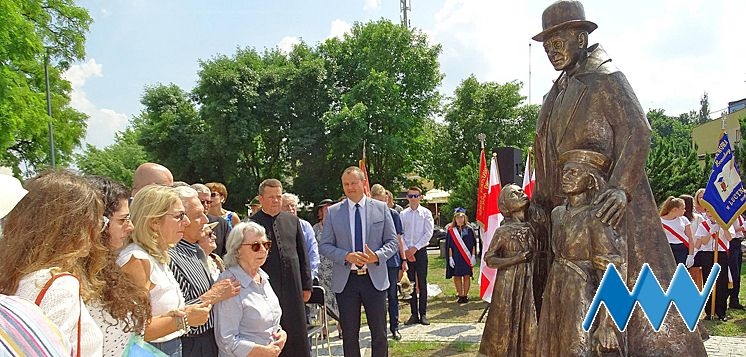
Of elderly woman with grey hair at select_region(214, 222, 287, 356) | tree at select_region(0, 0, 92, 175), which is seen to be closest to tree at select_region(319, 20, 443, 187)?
tree at select_region(0, 0, 92, 175)

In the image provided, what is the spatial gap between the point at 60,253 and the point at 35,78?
79.6 ft

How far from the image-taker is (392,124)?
28281 millimetres

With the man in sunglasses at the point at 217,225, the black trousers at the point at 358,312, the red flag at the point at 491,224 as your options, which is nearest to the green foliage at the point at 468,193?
the red flag at the point at 491,224

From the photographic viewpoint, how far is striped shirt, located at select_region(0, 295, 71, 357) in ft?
4.11

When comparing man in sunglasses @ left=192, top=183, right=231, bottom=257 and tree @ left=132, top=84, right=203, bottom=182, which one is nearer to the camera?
man in sunglasses @ left=192, top=183, right=231, bottom=257

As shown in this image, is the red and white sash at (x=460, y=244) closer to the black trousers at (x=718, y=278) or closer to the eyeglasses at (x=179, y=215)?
the black trousers at (x=718, y=278)

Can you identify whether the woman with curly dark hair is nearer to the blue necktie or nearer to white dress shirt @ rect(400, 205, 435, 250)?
the blue necktie

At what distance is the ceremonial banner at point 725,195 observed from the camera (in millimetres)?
8242

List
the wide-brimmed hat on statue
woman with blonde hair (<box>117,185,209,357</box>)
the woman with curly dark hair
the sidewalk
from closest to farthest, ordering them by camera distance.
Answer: the woman with curly dark hair
woman with blonde hair (<box>117,185,209,357</box>)
the wide-brimmed hat on statue
the sidewalk

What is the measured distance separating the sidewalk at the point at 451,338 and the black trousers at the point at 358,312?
1560 mm

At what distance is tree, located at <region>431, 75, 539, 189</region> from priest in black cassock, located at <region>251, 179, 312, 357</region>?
28.5 meters

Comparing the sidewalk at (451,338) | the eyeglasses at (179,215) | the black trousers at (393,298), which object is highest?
the eyeglasses at (179,215)

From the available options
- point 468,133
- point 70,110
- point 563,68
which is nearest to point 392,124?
point 468,133

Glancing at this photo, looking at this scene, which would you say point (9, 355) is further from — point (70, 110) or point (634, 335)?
point (70, 110)
